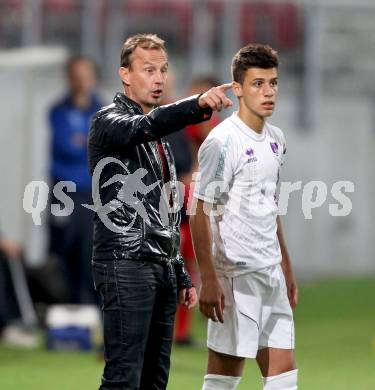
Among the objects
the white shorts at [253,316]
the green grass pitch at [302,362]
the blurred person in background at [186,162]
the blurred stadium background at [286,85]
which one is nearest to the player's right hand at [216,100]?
the white shorts at [253,316]

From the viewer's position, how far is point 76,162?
11328 mm

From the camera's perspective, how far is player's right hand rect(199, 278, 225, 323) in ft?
20.8

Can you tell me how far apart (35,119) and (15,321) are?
14.2ft

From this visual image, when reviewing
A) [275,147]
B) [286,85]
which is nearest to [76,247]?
[275,147]

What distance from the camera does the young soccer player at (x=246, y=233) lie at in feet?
21.1

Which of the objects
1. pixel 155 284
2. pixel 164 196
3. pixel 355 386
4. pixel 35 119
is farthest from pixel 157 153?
pixel 35 119

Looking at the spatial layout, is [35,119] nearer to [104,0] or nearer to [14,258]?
[104,0]

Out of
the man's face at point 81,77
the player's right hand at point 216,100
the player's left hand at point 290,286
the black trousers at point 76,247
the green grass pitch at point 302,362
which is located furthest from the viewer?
the man's face at point 81,77

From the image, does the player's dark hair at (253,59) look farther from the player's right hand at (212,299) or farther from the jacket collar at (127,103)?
the player's right hand at (212,299)

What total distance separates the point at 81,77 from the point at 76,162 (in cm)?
70

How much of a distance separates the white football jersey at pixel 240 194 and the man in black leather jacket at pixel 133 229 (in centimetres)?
30

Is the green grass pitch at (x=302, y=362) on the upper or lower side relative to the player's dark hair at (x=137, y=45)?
lower

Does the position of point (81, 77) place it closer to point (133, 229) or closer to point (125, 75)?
point (125, 75)

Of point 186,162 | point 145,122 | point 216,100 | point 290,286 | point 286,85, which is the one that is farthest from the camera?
point 286,85
